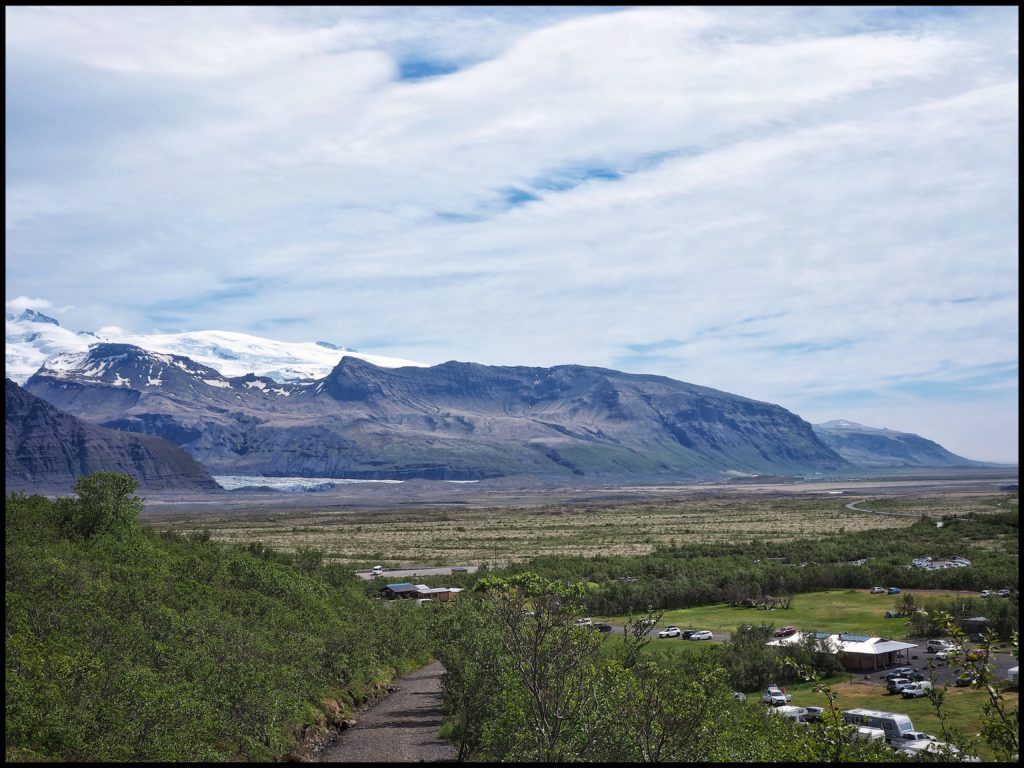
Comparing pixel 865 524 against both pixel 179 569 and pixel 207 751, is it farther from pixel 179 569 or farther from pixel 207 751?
pixel 207 751

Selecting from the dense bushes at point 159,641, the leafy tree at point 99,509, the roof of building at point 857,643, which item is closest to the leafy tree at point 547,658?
the dense bushes at point 159,641

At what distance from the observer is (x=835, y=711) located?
61.8 ft

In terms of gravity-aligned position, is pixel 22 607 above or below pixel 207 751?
above

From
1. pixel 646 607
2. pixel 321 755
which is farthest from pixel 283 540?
pixel 321 755

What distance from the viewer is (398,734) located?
4797 cm

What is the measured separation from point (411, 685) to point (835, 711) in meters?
47.8

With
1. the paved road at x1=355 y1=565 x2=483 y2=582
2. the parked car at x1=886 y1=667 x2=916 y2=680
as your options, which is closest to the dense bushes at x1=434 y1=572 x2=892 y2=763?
the parked car at x1=886 y1=667 x2=916 y2=680

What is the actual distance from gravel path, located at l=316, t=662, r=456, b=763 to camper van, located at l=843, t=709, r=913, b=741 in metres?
20.3

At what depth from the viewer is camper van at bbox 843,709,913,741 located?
40.9 meters

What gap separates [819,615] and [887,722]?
40163mm

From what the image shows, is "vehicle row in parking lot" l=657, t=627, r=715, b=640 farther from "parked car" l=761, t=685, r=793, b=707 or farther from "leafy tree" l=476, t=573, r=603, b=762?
"leafy tree" l=476, t=573, r=603, b=762

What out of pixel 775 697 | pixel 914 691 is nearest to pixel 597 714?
pixel 775 697

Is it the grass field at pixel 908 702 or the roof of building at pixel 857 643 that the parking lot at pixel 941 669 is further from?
the roof of building at pixel 857 643

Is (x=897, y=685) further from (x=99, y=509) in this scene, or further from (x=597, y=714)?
(x=99, y=509)
